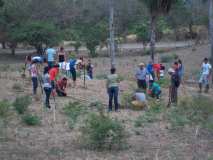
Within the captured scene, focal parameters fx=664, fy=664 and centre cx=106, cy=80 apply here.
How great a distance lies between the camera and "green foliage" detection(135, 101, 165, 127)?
1614cm

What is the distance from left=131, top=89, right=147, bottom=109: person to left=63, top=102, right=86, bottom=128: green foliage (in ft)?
5.03

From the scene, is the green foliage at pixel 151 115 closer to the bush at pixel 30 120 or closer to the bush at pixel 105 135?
the bush at pixel 30 120

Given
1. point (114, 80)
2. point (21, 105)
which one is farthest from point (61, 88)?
Answer: point (21, 105)

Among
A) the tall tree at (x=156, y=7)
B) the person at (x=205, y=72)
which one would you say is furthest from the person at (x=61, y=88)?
the tall tree at (x=156, y=7)

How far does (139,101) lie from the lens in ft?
64.4

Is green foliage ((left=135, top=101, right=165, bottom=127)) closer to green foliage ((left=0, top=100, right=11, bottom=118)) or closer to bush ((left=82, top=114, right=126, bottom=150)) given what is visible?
green foliage ((left=0, top=100, right=11, bottom=118))

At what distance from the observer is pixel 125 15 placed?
56.5 metres

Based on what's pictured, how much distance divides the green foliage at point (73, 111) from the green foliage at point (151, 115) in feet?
4.98

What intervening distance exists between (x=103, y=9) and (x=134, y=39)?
547cm

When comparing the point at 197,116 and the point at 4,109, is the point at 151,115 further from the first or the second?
the point at 4,109

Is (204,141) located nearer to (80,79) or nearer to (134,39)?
(80,79)

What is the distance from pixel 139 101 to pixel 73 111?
296cm

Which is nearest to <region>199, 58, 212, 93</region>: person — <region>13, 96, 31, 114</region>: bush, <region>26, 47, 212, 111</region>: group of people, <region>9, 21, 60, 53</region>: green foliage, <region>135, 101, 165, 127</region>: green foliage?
<region>26, 47, 212, 111</region>: group of people

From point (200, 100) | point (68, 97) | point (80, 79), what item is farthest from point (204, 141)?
point (80, 79)
